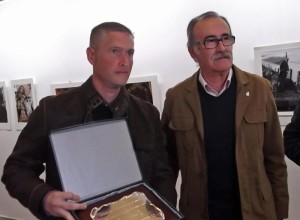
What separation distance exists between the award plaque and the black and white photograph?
1.63m

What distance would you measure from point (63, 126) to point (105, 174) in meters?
0.30

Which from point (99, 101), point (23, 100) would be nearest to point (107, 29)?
point (99, 101)

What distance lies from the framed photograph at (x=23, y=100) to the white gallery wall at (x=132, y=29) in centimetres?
9

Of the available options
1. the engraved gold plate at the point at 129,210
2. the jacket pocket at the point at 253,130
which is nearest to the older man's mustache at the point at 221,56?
the jacket pocket at the point at 253,130

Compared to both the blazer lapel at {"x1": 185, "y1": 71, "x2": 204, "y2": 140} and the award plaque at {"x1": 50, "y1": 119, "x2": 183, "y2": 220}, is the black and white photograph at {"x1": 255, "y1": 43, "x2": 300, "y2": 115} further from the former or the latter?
the award plaque at {"x1": 50, "y1": 119, "x2": 183, "y2": 220}

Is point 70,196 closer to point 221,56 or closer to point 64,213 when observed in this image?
point 64,213

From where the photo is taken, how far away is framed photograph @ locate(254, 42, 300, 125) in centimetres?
245

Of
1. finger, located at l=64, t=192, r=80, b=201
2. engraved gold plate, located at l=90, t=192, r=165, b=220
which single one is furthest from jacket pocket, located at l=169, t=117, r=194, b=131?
finger, located at l=64, t=192, r=80, b=201

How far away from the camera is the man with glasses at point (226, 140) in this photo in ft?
5.69

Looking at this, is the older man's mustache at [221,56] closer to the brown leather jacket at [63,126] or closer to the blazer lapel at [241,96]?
the blazer lapel at [241,96]

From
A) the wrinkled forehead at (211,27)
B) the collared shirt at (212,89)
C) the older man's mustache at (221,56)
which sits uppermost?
the wrinkled forehead at (211,27)

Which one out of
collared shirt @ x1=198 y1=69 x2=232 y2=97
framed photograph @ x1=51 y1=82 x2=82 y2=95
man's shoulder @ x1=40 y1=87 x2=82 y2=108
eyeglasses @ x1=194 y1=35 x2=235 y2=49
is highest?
eyeglasses @ x1=194 y1=35 x2=235 y2=49

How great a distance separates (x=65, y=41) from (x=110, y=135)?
8.95 ft

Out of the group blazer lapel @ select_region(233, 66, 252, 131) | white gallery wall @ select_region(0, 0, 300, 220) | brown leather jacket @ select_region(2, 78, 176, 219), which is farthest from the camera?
white gallery wall @ select_region(0, 0, 300, 220)
